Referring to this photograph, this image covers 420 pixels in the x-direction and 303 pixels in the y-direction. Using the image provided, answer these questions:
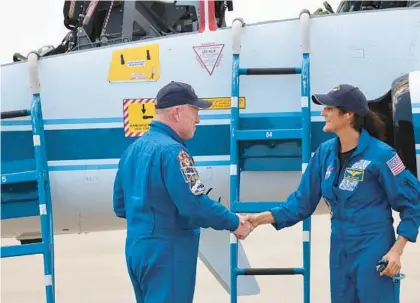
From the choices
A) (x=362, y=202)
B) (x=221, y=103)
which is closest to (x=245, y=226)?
(x=362, y=202)

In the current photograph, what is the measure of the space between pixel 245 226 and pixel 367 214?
2.04ft

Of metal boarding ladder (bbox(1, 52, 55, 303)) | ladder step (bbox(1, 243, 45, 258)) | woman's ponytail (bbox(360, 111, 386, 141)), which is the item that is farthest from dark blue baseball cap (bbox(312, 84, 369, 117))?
ladder step (bbox(1, 243, 45, 258))

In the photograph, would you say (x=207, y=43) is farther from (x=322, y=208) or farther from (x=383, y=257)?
(x=383, y=257)

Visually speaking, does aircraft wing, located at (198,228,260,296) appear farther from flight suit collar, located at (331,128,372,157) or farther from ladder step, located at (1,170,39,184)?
flight suit collar, located at (331,128,372,157)

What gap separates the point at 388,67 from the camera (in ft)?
16.1

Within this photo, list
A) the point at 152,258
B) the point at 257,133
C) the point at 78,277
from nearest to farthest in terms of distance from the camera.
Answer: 1. the point at 152,258
2. the point at 257,133
3. the point at 78,277

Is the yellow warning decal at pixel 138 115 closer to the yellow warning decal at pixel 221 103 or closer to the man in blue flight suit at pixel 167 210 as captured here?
the yellow warning decal at pixel 221 103

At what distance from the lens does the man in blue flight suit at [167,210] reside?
371 centimetres

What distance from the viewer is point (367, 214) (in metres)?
3.80

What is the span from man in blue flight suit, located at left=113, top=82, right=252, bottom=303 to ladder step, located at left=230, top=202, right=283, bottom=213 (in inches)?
31.6

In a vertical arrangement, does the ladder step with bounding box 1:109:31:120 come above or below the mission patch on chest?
above

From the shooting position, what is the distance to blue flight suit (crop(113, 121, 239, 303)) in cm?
371

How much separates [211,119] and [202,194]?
1295 mm

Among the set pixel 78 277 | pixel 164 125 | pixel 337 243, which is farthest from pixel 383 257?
pixel 78 277
